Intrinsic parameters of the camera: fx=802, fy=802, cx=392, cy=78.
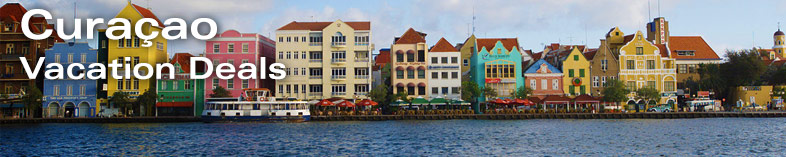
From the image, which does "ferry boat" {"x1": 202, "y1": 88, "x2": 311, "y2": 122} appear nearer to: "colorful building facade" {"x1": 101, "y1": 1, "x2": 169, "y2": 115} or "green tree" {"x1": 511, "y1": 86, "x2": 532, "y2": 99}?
"colorful building facade" {"x1": 101, "y1": 1, "x2": 169, "y2": 115}

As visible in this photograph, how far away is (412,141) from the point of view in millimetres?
51219

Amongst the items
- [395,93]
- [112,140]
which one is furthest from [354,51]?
[112,140]

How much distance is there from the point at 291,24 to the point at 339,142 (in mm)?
45262

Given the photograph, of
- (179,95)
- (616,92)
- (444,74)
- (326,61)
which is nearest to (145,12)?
(179,95)

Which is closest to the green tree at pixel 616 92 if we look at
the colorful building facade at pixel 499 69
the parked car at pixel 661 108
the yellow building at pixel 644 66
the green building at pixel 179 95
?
the parked car at pixel 661 108

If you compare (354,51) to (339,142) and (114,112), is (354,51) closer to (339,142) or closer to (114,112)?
(114,112)

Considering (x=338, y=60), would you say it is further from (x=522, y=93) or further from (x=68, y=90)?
(x=68, y=90)

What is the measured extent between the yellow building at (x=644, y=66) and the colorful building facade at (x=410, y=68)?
24896mm

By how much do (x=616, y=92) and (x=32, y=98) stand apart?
62.9 meters

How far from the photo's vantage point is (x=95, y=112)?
89688 millimetres

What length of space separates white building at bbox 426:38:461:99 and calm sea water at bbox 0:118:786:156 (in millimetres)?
25212

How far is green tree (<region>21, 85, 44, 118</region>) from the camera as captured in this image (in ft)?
275

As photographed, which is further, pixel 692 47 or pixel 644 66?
pixel 692 47

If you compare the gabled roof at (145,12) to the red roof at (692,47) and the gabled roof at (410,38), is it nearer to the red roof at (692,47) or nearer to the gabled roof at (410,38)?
the gabled roof at (410,38)
